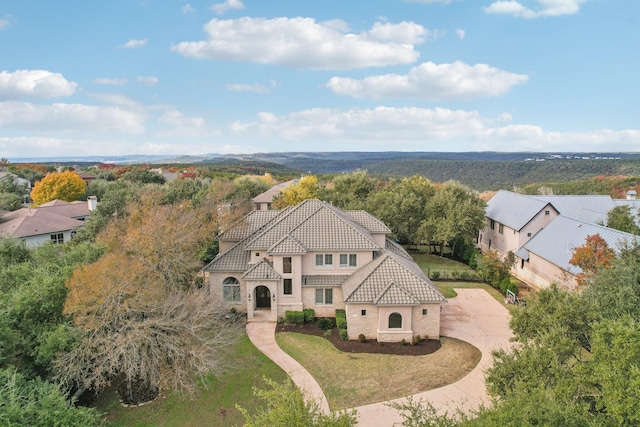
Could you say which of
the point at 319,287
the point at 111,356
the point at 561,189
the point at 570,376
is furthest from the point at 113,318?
the point at 561,189

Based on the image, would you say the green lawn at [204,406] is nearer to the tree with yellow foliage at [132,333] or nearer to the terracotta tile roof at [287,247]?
the tree with yellow foliage at [132,333]

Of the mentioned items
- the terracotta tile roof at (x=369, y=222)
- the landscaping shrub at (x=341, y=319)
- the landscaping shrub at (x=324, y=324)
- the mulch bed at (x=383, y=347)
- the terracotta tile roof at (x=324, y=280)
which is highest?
the terracotta tile roof at (x=369, y=222)

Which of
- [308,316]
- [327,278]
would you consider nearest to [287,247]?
[327,278]

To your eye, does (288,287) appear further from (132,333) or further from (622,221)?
(622,221)

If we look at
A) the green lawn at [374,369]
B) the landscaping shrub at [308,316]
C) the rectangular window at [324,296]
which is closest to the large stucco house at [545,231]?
the green lawn at [374,369]

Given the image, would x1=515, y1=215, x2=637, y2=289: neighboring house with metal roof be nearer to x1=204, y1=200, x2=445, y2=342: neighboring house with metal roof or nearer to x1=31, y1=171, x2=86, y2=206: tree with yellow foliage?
x1=204, y1=200, x2=445, y2=342: neighboring house with metal roof

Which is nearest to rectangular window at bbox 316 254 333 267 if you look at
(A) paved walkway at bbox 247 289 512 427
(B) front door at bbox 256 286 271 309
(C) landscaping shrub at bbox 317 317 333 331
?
(C) landscaping shrub at bbox 317 317 333 331

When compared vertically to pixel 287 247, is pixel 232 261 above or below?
below
